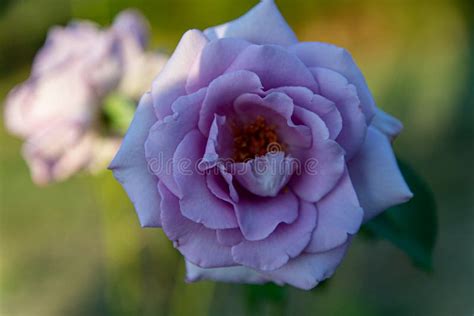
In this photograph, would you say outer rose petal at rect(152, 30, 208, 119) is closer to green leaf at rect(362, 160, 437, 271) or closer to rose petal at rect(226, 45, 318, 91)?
rose petal at rect(226, 45, 318, 91)

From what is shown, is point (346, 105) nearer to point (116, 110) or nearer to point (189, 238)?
point (189, 238)

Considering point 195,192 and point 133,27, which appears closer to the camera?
point 195,192

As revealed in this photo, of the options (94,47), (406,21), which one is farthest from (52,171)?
(406,21)

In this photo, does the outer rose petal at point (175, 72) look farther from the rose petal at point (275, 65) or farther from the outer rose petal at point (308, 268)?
the outer rose petal at point (308, 268)

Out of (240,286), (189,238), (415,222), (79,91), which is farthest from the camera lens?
(240,286)

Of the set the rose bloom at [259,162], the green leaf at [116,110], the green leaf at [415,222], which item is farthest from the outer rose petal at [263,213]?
the green leaf at [116,110]

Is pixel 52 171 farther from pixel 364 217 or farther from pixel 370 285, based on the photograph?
pixel 370 285

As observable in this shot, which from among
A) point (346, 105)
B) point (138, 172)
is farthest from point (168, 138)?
point (346, 105)

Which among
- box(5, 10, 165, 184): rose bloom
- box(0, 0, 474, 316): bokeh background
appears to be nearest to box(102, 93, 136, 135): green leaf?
box(5, 10, 165, 184): rose bloom
